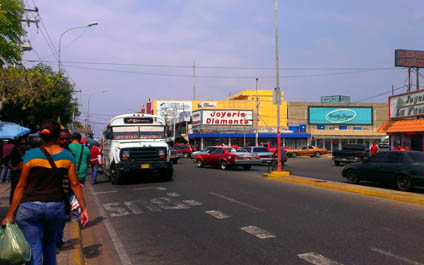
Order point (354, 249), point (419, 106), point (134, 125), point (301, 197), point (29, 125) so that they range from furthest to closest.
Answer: point (29, 125), point (419, 106), point (134, 125), point (301, 197), point (354, 249)

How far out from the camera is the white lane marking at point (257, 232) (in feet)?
23.0

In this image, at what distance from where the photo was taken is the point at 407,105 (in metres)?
29.2

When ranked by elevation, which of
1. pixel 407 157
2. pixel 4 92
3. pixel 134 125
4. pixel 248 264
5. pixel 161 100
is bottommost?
pixel 248 264

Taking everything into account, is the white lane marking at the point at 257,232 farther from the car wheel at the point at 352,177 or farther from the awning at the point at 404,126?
the awning at the point at 404,126

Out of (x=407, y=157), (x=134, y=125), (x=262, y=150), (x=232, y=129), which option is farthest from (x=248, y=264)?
(x=232, y=129)

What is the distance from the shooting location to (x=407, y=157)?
13484 mm

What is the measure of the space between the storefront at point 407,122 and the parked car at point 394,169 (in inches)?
522

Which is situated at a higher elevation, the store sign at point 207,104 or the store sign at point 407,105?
the store sign at point 207,104

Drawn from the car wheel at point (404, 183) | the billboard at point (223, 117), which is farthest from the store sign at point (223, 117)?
the car wheel at point (404, 183)

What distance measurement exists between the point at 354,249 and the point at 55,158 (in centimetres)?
474

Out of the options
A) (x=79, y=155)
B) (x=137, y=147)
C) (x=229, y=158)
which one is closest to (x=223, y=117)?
(x=229, y=158)

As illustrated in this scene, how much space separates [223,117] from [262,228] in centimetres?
5186

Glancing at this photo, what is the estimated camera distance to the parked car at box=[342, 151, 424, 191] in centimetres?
1291

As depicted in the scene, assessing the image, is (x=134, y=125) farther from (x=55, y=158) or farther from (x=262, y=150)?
(x=262, y=150)
